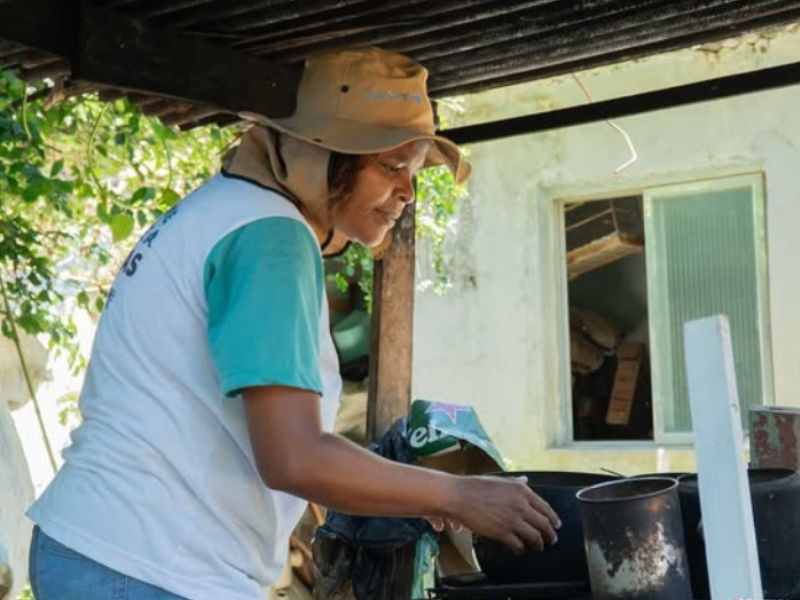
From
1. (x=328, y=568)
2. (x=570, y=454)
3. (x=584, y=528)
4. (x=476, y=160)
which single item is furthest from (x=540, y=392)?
(x=584, y=528)

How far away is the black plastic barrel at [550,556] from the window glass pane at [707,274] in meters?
4.82

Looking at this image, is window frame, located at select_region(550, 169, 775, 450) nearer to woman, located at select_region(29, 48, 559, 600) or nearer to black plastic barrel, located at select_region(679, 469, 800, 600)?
black plastic barrel, located at select_region(679, 469, 800, 600)

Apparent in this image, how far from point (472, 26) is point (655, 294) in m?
4.33

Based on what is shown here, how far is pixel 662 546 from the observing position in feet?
7.40

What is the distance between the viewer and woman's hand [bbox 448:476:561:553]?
2.05 m

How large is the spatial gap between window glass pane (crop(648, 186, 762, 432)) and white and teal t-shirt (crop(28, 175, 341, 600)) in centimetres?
555

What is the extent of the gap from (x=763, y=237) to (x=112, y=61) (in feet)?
15.3

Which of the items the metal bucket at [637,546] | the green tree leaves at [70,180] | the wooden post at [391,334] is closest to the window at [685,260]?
the green tree leaves at [70,180]

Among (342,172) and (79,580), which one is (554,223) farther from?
(79,580)

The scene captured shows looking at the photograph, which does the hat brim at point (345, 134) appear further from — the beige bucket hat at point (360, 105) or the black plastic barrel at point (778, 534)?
the black plastic barrel at point (778, 534)

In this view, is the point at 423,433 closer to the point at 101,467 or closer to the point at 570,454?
the point at 101,467

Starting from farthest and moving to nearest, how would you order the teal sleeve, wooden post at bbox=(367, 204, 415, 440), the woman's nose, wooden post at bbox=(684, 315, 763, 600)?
wooden post at bbox=(367, 204, 415, 440) < the woman's nose < the teal sleeve < wooden post at bbox=(684, 315, 763, 600)

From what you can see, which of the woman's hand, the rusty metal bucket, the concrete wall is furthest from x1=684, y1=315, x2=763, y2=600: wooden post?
the concrete wall

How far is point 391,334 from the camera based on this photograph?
4.09 metres
